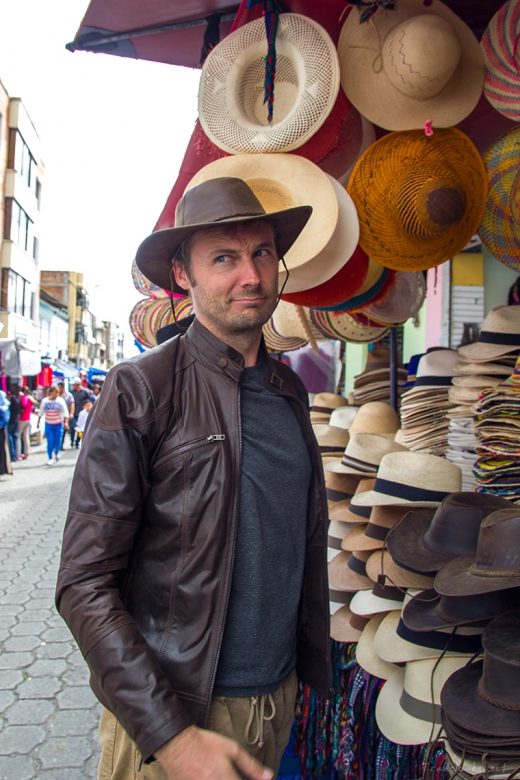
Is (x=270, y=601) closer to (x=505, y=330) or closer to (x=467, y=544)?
(x=467, y=544)

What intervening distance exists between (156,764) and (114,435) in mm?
804

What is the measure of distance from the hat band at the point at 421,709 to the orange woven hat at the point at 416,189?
1.66 m

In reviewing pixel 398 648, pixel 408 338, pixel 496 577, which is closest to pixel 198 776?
pixel 496 577

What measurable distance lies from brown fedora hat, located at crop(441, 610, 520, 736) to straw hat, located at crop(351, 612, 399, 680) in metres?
0.65

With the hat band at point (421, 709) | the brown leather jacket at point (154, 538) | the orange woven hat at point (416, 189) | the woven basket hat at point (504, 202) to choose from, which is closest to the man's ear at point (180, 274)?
the brown leather jacket at point (154, 538)

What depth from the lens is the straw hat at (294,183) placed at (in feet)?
7.71

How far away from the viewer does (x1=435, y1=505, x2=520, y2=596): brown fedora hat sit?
175cm

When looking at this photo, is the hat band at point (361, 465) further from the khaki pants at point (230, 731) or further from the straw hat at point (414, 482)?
the khaki pants at point (230, 731)

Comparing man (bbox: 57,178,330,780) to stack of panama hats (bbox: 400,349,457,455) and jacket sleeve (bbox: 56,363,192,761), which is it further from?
stack of panama hats (bbox: 400,349,457,455)

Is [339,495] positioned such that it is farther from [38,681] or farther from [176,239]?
[38,681]

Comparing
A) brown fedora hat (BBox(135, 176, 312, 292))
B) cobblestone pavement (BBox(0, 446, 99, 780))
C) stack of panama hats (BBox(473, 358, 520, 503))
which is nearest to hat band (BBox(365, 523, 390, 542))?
stack of panama hats (BBox(473, 358, 520, 503))

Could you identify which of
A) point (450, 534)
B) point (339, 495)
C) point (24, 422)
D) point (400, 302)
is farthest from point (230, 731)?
point (24, 422)

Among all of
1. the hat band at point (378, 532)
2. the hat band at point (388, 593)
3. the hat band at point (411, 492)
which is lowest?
the hat band at point (388, 593)

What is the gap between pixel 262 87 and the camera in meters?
2.44
